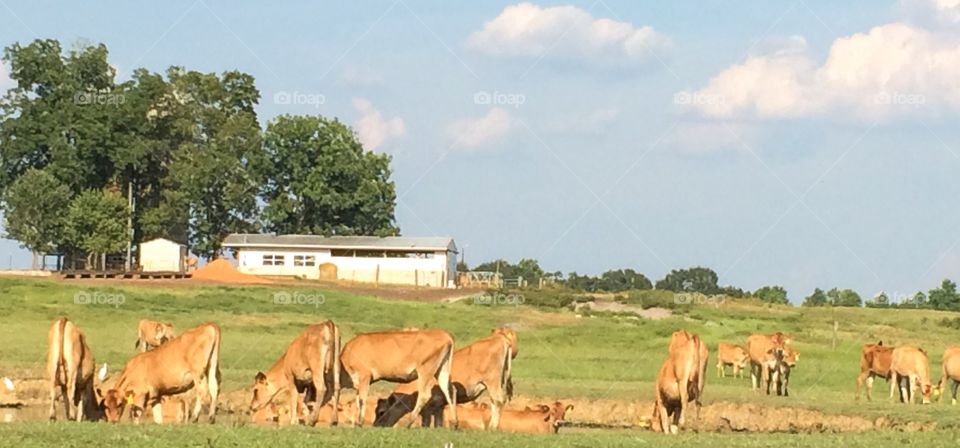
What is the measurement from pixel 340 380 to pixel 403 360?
1.28m

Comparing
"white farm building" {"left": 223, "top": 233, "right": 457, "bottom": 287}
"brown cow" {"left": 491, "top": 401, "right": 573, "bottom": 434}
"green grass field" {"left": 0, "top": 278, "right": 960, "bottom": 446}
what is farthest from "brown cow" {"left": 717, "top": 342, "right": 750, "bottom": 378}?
"white farm building" {"left": 223, "top": 233, "right": 457, "bottom": 287}

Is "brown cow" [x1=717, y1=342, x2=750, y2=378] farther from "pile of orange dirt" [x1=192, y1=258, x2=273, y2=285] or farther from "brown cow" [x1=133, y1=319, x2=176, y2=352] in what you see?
"pile of orange dirt" [x1=192, y1=258, x2=273, y2=285]

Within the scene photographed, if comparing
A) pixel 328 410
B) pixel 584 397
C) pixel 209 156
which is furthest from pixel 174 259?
pixel 328 410

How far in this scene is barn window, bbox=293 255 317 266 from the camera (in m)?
94.9

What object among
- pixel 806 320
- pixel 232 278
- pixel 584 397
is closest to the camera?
pixel 584 397

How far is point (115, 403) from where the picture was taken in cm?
2322

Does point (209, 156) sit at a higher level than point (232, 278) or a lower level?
higher

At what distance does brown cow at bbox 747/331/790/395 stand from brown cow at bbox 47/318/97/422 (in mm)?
18685

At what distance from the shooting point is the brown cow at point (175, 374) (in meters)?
23.3

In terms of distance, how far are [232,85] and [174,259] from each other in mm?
17240

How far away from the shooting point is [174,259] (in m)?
94.9

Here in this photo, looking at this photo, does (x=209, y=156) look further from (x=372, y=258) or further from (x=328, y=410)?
(x=328, y=410)

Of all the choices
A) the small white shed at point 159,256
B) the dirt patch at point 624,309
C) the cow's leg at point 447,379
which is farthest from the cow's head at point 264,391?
the small white shed at point 159,256

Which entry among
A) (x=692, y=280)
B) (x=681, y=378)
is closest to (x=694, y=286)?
(x=692, y=280)
